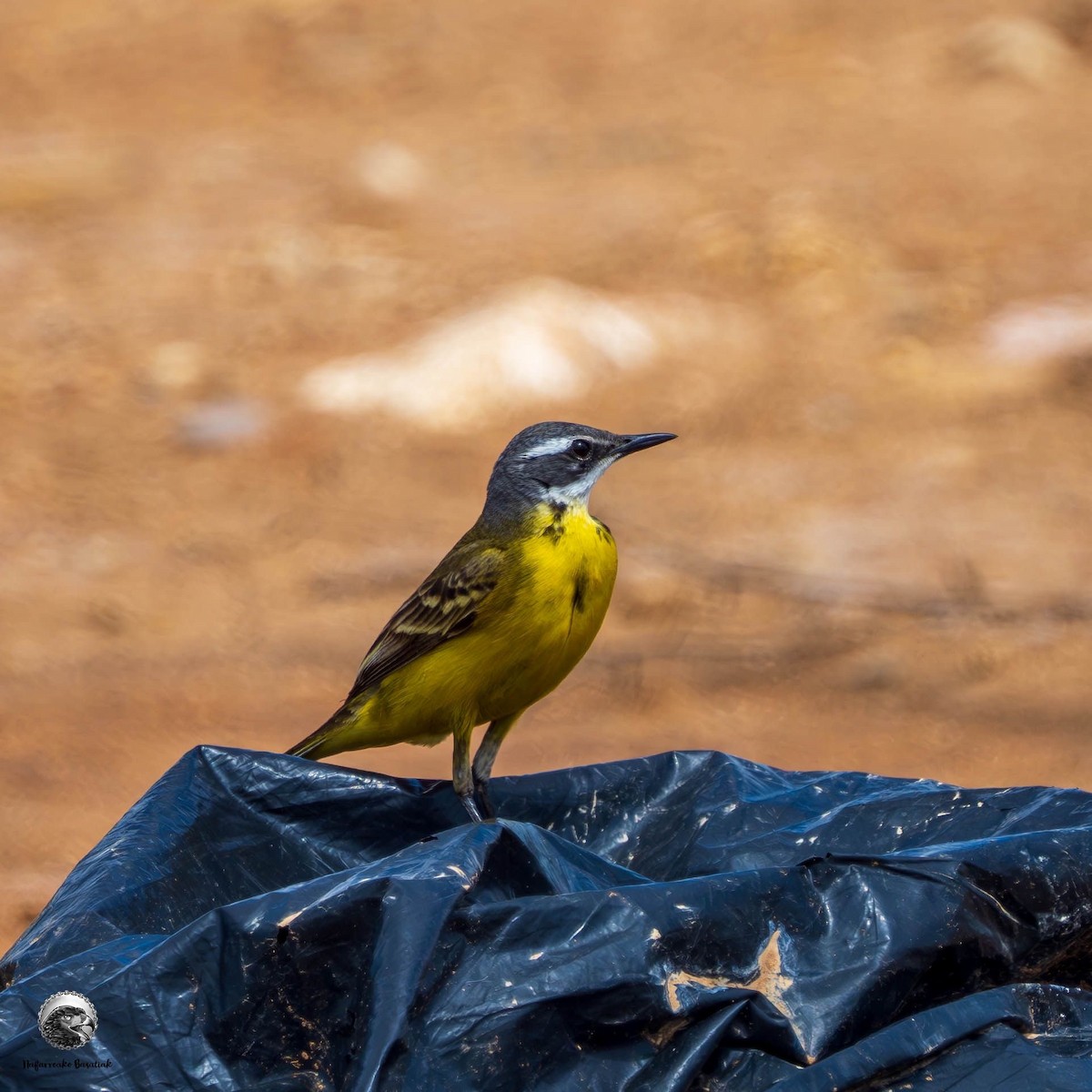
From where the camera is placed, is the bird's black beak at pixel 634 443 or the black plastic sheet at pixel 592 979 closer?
the black plastic sheet at pixel 592 979

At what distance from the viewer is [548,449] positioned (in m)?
4.43

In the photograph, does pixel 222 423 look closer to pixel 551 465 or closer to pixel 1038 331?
pixel 1038 331

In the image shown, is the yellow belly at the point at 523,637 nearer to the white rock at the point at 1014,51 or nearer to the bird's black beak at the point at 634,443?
the bird's black beak at the point at 634,443

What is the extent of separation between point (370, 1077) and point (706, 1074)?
54cm

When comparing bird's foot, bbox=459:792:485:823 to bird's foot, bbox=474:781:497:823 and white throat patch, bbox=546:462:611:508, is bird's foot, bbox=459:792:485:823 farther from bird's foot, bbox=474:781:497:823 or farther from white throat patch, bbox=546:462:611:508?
white throat patch, bbox=546:462:611:508

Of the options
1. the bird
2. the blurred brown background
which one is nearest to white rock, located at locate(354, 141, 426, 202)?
the blurred brown background

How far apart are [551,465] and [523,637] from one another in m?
0.54

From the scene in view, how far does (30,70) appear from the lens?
1441 centimetres

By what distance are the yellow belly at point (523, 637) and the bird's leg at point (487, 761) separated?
7cm

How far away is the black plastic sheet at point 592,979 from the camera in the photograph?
260 centimetres

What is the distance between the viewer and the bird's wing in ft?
13.8

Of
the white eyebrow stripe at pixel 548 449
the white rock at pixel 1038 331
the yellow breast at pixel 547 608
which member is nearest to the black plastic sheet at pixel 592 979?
the yellow breast at pixel 547 608

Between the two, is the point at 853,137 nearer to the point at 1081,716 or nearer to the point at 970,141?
the point at 970,141

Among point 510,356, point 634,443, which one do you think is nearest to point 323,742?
point 634,443
